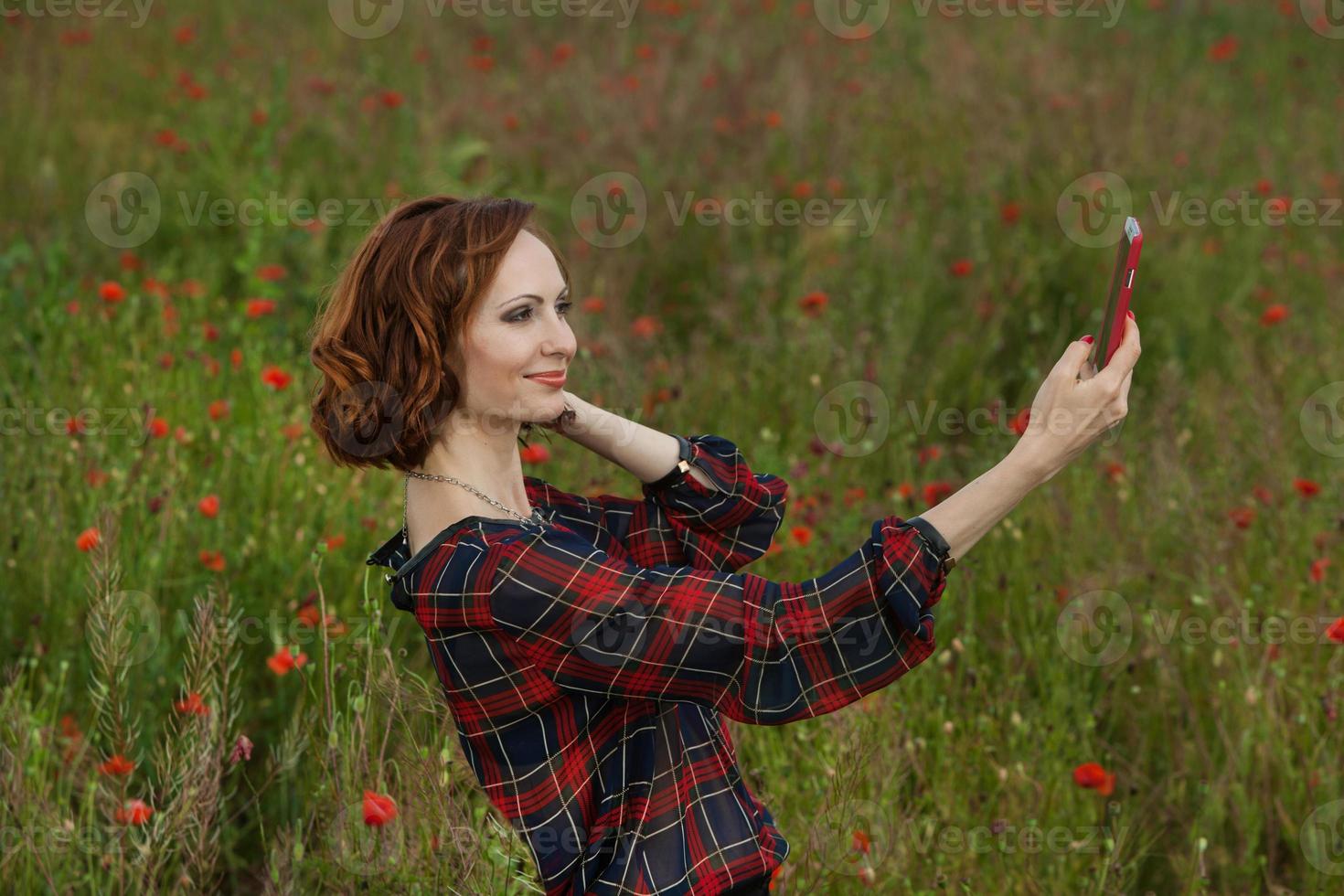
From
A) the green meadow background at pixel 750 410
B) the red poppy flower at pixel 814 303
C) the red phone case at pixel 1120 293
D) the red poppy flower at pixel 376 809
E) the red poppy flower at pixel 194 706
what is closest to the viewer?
the red phone case at pixel 1120 293

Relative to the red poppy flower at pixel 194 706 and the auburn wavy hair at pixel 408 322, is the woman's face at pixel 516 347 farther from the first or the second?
the red poppy flower at pixel 194 706

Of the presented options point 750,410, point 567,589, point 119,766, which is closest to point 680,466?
point 567,589

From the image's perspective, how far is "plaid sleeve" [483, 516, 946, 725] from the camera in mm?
1554

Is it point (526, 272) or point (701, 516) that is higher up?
point (526, 272)

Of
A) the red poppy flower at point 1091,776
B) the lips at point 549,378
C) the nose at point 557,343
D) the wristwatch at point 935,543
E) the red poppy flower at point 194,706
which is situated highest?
the nose at point 557,343

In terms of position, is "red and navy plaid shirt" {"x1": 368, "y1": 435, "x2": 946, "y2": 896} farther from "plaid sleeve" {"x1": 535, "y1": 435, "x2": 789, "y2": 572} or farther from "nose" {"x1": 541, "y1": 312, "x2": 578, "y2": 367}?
"nose" {"x1": 541, "y1": 312, "x2": 578, "y2": 367}

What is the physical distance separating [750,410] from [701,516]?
83.0 inches

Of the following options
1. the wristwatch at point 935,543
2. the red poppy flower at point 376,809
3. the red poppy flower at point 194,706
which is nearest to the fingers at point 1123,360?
the wristwatch at point 935,543

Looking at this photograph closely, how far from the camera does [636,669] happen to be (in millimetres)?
1609

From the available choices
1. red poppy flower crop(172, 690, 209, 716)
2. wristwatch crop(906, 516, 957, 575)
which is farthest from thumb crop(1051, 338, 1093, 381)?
red poppy flower crop(172, 690, 209, 716)

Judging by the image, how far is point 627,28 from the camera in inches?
315

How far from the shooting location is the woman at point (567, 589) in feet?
5.09

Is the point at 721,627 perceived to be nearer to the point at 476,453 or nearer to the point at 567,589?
the point at 567,589

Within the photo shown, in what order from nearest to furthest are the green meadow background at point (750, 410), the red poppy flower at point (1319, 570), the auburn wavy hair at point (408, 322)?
the auburn wavy hair at point (408, 322) < the green meadow background at point (750, 410) < the red poppy flower at point (1319, 570)
